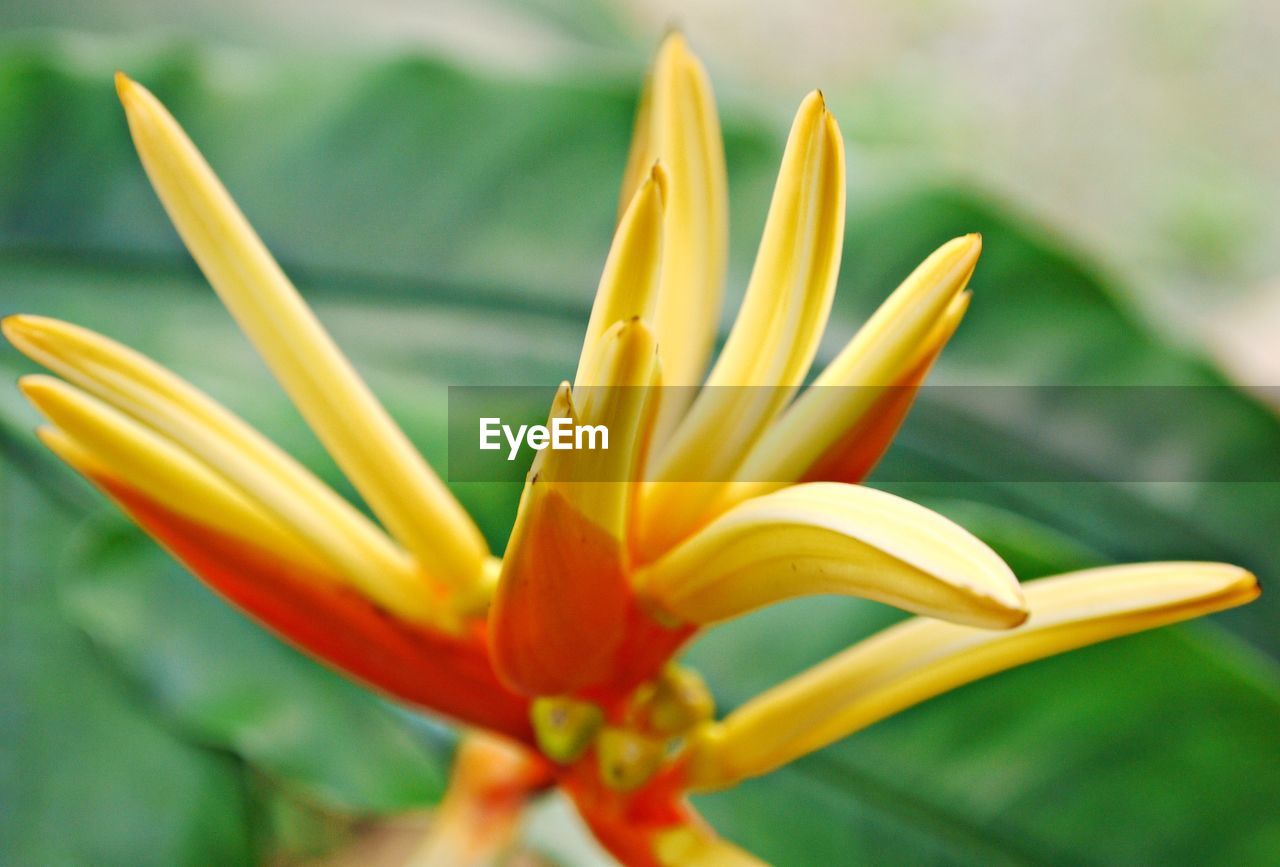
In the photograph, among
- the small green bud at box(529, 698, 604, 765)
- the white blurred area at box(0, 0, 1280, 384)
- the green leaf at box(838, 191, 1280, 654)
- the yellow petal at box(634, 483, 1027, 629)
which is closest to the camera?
the yellow petal at box(634, 483, 1027, 629)

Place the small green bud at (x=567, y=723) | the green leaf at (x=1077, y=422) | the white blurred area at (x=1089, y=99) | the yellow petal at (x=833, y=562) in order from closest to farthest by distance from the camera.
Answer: the yellow petal at (x=833, y=562), the small green bud at (x=567, y=723), the green leaf at (x=1077, y=422), the white blurred area at (x=1089, y=99)

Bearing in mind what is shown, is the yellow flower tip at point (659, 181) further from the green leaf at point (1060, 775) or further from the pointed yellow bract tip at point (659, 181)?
the green leaf at point (1060, 775)

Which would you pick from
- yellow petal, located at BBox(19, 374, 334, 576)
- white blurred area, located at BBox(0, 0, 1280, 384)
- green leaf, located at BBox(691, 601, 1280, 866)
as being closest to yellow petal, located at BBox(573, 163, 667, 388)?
yellow petal, located at BBox(19, 374, 334, 576)

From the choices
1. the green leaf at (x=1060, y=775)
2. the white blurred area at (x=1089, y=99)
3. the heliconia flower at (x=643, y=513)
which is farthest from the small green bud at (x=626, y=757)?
the white blurred area at (x=1089, y=99)

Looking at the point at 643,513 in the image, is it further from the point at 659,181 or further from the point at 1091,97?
the point at 1091,97

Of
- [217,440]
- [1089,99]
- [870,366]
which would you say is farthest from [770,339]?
[1089,99]

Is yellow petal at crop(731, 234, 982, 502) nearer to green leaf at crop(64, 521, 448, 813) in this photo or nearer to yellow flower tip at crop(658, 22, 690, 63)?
yellow flower tip at crop(658, 22, 690, 63)
